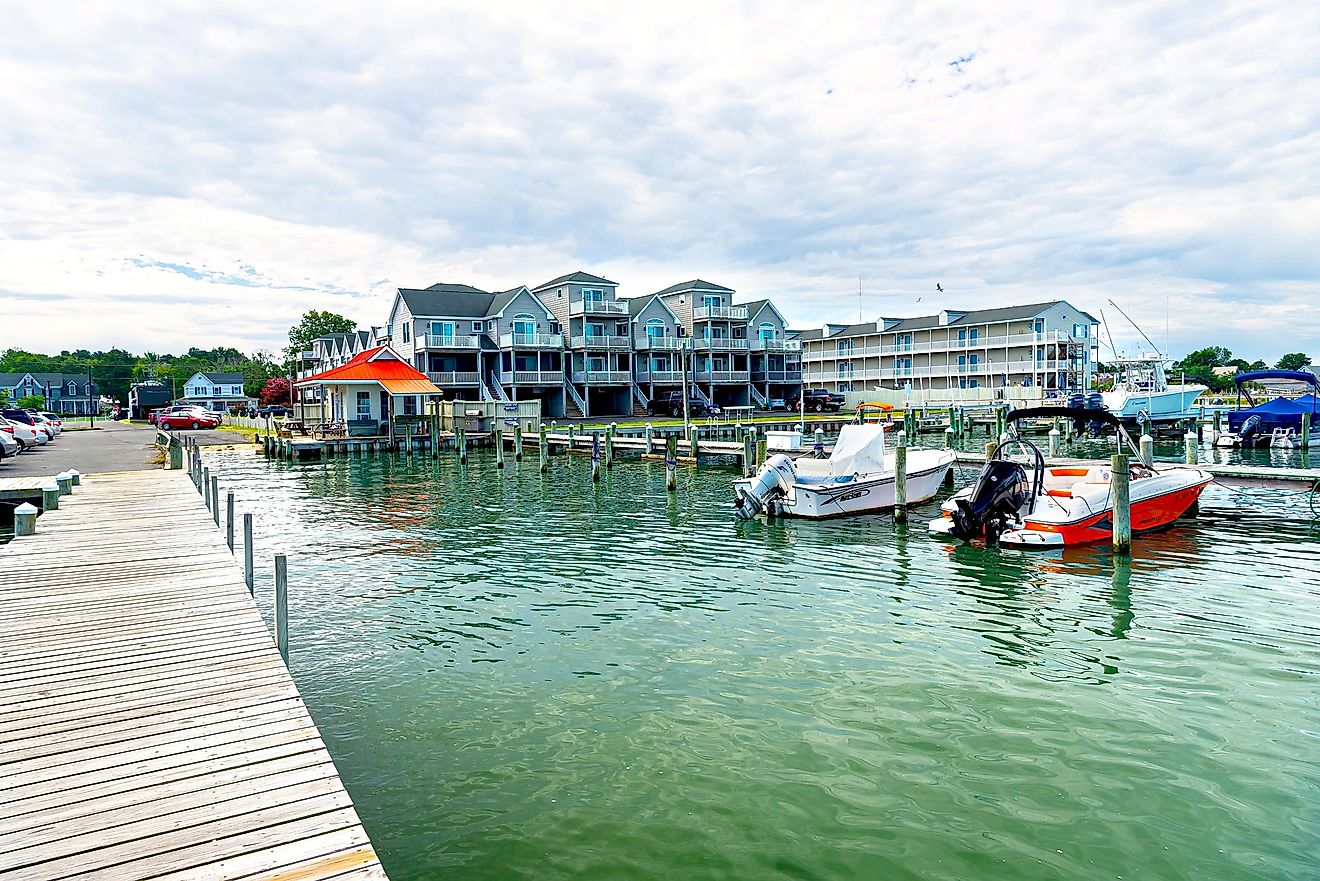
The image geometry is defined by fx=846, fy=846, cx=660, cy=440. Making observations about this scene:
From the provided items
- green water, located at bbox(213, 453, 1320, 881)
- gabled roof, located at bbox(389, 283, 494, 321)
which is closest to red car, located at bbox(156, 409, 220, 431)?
gabled roof, located at bbox(389, 283, 494, 321)

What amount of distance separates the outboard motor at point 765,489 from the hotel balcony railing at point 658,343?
4908 cm

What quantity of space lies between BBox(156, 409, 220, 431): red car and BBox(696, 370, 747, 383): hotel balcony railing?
1522 inches

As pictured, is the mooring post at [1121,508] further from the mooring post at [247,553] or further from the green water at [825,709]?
the mooring post at [247,553]

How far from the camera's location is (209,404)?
119 m

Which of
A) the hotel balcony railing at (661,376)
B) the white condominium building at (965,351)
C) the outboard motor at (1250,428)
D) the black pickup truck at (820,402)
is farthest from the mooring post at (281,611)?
the white condominium building at (965,351)

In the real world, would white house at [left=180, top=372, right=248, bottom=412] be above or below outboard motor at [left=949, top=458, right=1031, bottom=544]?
above

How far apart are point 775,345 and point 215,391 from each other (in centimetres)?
8709

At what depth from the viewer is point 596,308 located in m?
68.9

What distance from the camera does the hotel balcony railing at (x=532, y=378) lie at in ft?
210

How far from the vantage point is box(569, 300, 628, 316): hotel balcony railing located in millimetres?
68375

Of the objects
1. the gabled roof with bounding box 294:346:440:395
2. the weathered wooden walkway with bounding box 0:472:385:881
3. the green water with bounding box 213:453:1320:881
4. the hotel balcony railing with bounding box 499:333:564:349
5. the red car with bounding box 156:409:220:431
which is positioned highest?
the hotel balcony railing with bounding box 499:333:564:349

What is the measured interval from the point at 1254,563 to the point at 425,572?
1566 centimetres

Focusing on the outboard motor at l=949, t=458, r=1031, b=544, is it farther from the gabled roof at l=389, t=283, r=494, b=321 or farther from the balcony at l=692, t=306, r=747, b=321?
the balcony at l=692, t=306, r=747, b=321

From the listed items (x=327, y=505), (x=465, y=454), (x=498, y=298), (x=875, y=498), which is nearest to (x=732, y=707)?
(x=875, y=498)
